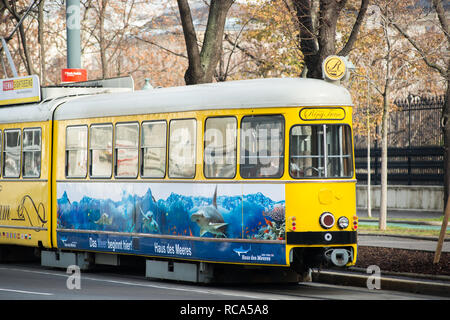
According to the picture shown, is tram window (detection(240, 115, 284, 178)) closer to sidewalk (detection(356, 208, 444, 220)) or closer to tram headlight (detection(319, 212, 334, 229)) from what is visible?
tram headlight (detection(319, 212, 334, 229))

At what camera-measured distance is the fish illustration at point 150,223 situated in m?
14.5

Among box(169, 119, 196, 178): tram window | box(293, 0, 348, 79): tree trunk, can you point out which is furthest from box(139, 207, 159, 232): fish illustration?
box(293, 0, 348, 79): tree trunk

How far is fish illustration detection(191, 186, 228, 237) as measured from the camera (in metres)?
13.5

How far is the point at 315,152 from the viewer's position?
42.8ft

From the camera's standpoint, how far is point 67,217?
53.6ft

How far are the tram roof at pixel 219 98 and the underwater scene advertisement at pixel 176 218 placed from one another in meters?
1.21

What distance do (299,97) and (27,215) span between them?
6.72 meters

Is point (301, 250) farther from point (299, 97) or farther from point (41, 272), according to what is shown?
point (41, 272)

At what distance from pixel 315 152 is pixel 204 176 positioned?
179 centimetres

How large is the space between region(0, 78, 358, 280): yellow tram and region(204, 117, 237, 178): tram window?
17 millimetres

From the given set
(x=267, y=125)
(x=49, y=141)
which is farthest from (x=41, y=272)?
(x=267, y=125)

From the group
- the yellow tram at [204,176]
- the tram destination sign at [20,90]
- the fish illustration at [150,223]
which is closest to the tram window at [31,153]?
the yellow tram at [204,176]

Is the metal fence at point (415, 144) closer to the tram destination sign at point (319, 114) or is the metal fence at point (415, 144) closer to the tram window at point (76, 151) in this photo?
the tram window at point (76, 151)

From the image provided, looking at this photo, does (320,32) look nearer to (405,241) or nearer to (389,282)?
(389,282)
